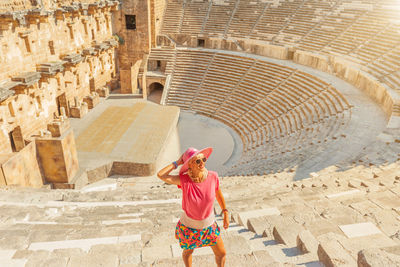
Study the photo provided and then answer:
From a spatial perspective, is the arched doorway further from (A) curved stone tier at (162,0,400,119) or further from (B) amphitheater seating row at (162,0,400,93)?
(B) amphitheater seating row at (162,0,400,93)

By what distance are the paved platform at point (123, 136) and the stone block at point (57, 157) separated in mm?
861

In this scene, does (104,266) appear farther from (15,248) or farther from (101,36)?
(101,36)

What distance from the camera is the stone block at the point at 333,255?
9.36ft

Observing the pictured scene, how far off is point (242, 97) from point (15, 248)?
1477cm

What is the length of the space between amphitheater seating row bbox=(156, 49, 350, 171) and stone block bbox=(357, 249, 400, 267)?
7.94 metres

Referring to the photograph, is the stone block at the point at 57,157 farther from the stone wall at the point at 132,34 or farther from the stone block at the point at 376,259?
the stone wall at the point at 132,34

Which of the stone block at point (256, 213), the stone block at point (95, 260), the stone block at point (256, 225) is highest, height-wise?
the stone block at point (95, 260)

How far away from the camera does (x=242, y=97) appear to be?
1759cm

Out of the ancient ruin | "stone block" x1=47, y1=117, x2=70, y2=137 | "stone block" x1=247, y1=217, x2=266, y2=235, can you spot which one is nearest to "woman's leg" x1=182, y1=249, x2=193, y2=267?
the ancient ruin

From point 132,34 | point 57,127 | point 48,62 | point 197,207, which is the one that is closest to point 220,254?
point 197,207

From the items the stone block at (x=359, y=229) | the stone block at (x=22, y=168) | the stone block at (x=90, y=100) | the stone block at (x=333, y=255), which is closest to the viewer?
the stone block at (x=333, y=255)

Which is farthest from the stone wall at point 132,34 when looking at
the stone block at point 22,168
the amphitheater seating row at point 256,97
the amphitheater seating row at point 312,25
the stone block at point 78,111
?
the stone block at point 22,168

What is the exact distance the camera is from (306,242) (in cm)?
340

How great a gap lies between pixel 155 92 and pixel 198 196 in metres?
19.1
